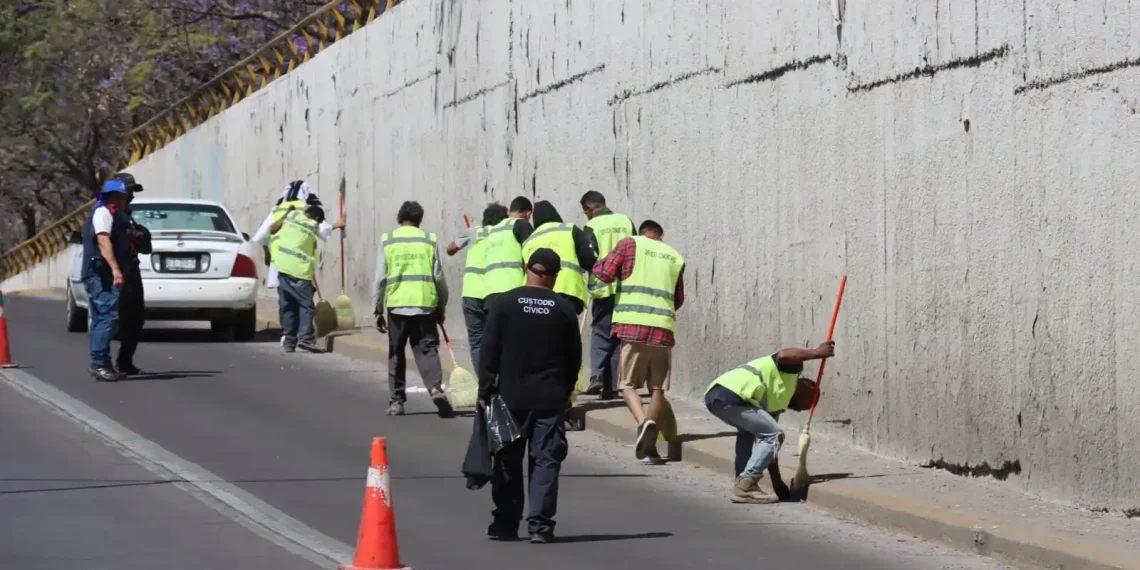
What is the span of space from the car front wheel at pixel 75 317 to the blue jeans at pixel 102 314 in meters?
5.31

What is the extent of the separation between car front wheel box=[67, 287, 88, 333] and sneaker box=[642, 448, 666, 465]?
35.7ft

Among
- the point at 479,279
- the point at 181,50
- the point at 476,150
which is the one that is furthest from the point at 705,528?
the point at 181,50

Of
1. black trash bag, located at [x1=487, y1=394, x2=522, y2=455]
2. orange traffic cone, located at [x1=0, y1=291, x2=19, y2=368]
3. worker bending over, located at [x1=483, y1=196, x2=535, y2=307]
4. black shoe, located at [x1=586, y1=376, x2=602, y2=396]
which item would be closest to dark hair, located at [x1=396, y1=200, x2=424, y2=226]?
worker bending over, located at [x1=483, y1=196, x2=535, y2=307]

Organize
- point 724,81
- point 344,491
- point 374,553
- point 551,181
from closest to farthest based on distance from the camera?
point 374,553, point 344,491, point 724,81, point 551,181

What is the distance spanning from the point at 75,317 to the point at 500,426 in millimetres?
13582

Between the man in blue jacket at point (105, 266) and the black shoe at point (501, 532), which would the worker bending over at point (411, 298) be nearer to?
the man in blue jacket at point (105, 266)

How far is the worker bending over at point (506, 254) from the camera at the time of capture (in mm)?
14234

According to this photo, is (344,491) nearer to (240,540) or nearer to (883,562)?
(240,540)

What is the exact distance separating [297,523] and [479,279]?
17.7 ft

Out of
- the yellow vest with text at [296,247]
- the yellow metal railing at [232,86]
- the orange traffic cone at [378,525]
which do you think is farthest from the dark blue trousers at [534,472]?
the yellow metal railing at [232,86]

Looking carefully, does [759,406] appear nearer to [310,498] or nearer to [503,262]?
[310,498]

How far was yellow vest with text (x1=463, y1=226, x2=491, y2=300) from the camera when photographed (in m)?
15.0

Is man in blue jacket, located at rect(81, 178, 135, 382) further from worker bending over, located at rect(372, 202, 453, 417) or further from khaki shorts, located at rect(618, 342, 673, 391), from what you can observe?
khaki shorts, located at rect(618, 342, 673, 391)

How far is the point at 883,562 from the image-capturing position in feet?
30.6
